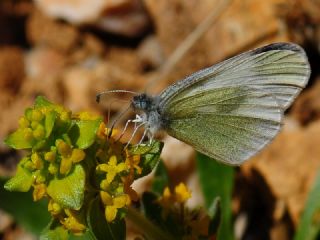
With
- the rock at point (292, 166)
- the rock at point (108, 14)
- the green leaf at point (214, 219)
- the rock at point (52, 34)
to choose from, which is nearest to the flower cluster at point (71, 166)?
the green leaf at point (214, 219)

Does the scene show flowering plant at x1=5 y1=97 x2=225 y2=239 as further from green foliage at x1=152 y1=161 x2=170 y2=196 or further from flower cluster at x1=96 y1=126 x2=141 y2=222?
green foliage at x1=152 y1=161 x2=170 y2=196

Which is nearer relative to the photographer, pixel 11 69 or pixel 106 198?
pixel 106 198

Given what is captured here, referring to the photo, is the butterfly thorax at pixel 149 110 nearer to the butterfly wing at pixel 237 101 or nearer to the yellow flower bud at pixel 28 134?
the butterfly wing at pixel 237 101

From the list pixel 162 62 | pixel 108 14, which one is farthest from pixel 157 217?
pixel 108 14

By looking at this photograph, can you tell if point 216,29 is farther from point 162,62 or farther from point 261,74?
point 261,74

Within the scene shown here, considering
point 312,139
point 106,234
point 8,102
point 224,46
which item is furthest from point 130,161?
point 8,102

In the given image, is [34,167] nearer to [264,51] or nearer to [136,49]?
[264,51]
